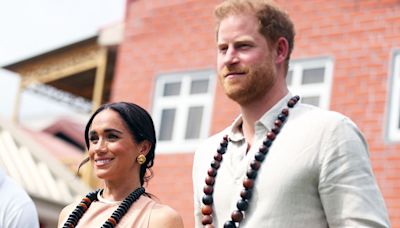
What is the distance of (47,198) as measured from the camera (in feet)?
43.2

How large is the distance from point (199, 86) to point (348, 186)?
1074cm

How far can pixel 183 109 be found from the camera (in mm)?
14055

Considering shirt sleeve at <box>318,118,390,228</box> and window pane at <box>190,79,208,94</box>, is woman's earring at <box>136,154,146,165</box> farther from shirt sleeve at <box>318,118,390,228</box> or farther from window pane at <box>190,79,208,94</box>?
window pane at <box>190,79,208,94</box>

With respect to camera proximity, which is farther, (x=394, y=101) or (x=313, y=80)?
(x=313, y=80)

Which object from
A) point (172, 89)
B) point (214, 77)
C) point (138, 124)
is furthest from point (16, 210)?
point (172, 89)

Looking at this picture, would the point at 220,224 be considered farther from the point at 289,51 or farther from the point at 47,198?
the point at 47,198

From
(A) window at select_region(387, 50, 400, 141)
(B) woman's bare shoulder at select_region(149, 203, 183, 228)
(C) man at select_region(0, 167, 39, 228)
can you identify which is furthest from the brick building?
(B) woman's bare shoulder at select_region(149, 203, 183, 228)

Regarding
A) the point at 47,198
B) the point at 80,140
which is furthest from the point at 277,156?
the point at 80,140

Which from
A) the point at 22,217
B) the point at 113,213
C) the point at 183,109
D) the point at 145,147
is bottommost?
the point at 22,217

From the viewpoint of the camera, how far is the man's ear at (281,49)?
341cm

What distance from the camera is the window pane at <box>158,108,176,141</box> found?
553 inches

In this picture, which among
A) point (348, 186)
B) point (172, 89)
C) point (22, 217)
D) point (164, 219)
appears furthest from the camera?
point (172, 89)

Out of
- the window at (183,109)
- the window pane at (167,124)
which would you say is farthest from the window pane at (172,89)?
the window pane at (167,124)

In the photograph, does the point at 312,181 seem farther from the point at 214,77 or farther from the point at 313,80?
the point at 214,77
